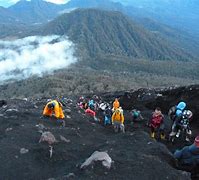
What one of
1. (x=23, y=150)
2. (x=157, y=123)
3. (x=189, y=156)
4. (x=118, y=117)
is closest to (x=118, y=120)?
(x=118, y=117)

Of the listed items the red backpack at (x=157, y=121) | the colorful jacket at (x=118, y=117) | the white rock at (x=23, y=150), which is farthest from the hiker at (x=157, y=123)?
the white rock at (x=23, y=150)

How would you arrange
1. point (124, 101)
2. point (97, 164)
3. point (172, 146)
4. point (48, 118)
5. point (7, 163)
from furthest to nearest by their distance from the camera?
point (124, 101) → point (48, 118) → point (172, 146) → point (7, 163) → point (97, 164)

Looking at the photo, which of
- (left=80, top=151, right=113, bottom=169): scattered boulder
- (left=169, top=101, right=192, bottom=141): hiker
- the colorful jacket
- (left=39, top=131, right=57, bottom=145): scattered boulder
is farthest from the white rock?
(left=169, top=101, right=192, bottom=141): hiker

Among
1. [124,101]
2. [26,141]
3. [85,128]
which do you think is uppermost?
[26,141]

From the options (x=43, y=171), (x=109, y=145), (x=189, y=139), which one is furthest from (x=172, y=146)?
(x=43, y=171)

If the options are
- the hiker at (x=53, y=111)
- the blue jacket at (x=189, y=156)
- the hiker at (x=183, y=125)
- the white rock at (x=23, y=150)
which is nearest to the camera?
the blue jacket at (x=189, y=156)

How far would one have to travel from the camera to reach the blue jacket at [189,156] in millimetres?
18391

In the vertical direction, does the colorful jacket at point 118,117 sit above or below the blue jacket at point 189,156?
below

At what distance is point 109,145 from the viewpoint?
20531 millimetres

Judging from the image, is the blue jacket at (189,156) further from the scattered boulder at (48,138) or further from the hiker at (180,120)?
the scattered boulder at (48,138)

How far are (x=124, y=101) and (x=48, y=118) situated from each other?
79.6 feet

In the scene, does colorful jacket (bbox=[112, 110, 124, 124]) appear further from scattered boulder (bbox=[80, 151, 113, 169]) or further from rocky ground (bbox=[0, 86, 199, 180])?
scattered boulder (bbox=[80, 151, 113, 169])

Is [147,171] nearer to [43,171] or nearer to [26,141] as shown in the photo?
[43,171]

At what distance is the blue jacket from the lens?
18.4 metres
